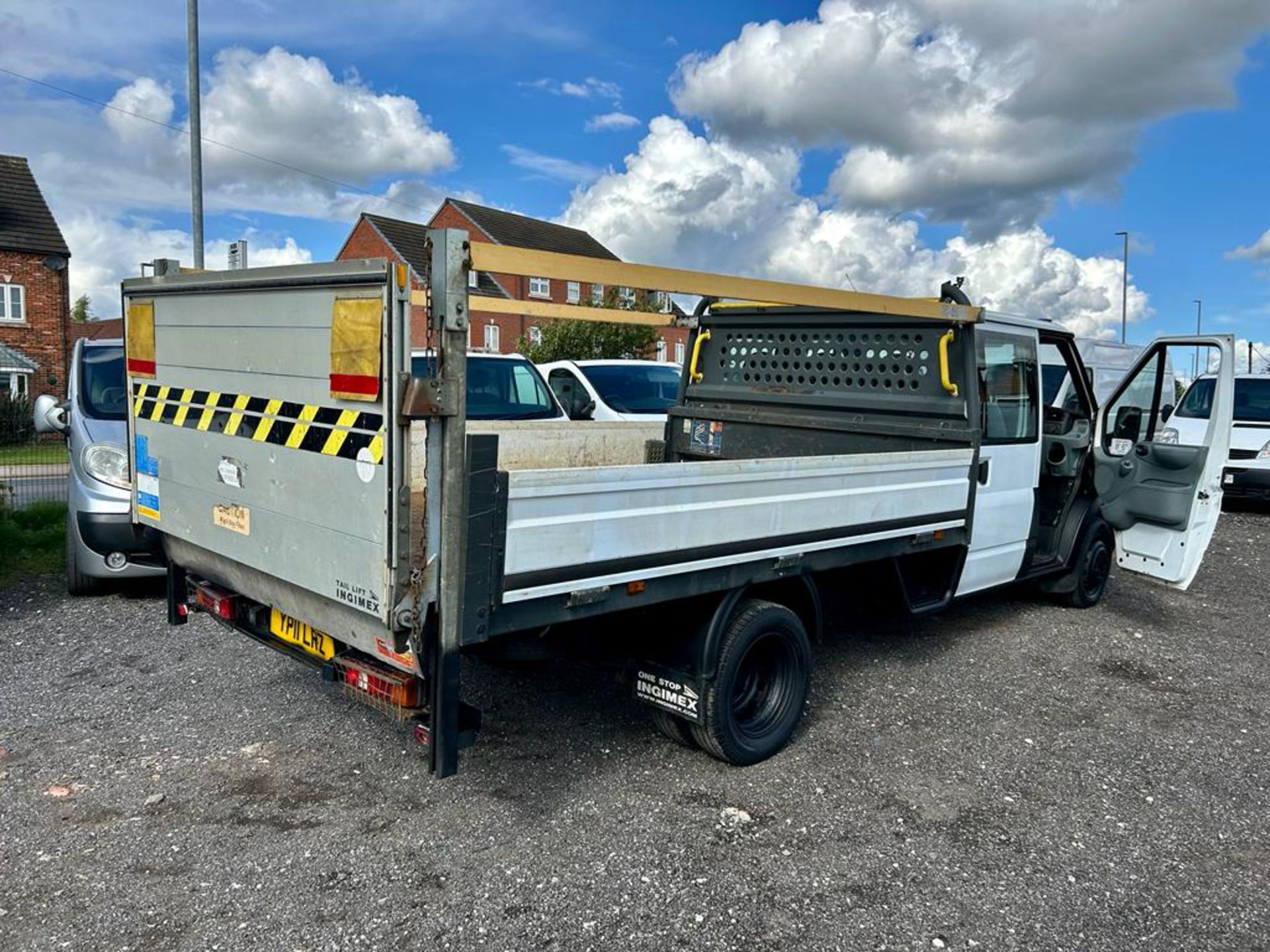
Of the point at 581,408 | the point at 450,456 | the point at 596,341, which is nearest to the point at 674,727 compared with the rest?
the point at 450,456

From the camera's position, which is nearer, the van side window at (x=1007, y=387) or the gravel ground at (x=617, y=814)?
the gravel ground at (x=617, y=814)

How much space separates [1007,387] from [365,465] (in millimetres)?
Answer: 4033

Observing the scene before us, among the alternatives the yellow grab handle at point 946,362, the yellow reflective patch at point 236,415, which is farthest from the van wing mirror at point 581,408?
the yellow reflective patch at point 236,415

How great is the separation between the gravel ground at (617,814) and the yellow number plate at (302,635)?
66 cm

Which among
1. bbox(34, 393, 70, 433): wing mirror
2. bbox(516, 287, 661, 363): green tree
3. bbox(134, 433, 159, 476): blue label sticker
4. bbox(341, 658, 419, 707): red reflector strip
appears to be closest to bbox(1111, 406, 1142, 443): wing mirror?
bbox(341, 658, 419, 707): red reflector strip

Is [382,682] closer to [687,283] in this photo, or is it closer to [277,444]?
[277,444]

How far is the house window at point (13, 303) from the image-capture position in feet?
83.2

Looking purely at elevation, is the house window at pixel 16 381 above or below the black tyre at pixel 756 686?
above

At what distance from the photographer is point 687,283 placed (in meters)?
3.38

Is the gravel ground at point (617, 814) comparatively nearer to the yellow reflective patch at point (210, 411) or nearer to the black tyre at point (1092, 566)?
the black tyre at point (1092, 566)

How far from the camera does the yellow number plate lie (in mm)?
3422

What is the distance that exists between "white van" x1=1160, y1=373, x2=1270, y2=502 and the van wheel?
467 inches


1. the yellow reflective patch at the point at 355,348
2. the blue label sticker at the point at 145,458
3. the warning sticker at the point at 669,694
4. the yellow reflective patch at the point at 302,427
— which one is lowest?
the warning sticker at the point at 669,694

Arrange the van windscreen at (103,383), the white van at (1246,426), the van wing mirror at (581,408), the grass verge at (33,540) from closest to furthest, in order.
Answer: the van windscreen at (103,383) → the grass verge at (33,540) → the van wing mirror at (581,408) → the white van at (1246,426)
